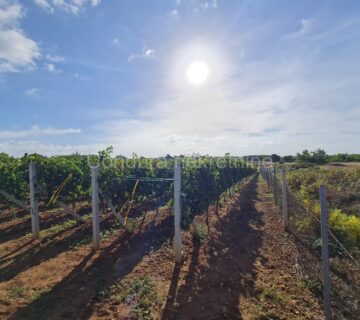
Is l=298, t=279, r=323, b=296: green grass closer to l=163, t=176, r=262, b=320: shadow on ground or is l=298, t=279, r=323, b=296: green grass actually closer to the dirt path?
the dirt path

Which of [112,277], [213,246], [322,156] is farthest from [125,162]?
[322,156]

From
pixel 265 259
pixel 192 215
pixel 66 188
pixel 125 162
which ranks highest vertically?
pixel 125 162

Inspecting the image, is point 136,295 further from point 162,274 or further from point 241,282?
point 241,282

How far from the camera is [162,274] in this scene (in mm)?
5387

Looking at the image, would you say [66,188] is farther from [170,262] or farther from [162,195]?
[170,262]

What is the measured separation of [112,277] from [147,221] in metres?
4.37

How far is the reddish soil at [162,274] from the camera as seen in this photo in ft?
13.6

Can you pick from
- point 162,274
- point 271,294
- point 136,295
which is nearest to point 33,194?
point 162,274

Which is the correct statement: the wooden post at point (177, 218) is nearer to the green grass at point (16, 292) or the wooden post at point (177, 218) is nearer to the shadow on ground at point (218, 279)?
the shadow on ground at point (218, 279)

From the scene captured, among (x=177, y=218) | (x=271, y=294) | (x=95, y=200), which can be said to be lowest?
(x=271, y=294)

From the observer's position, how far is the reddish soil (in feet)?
13.6

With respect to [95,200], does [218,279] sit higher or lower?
lower

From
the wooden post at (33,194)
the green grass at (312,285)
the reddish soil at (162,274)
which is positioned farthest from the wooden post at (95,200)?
the green grass at (312,285)

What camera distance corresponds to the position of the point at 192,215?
8117 millimetres
